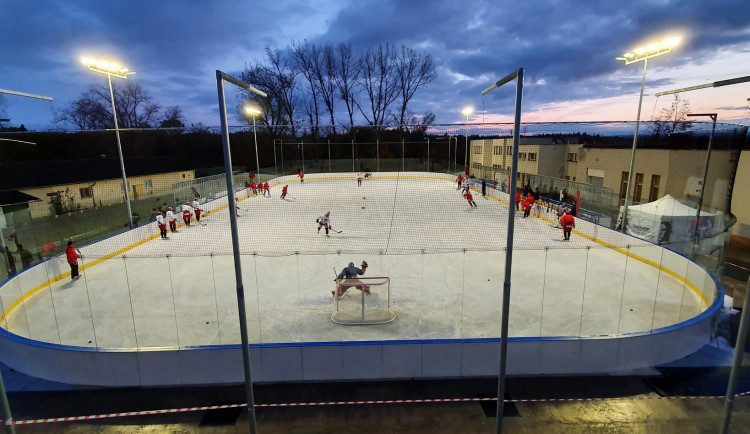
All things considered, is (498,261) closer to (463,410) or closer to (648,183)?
(463,410)

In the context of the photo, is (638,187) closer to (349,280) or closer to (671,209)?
(671,209)

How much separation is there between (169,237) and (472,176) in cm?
1456

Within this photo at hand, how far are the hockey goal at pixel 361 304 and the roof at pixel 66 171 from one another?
16405mm

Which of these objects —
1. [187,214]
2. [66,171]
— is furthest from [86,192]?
[187,214]

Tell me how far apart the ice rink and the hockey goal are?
63 millimetres

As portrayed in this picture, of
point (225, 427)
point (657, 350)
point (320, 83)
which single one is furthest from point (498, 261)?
point (320, 83)

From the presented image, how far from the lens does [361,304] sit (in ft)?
19.4

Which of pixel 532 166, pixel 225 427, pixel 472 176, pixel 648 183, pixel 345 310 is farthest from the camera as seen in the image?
pixel 472 176

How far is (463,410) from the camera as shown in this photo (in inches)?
152

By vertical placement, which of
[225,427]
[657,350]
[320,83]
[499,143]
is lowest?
[225,427]

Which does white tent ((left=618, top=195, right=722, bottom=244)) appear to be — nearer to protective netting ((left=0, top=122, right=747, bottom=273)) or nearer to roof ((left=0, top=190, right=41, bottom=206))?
protective netting ((left=0, top=122, right=747, bottom=273))

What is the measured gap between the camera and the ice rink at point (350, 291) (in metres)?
5.11

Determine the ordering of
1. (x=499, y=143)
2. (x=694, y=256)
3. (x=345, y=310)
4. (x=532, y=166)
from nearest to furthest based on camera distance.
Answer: (x=345, y=310), (x=694, y=256), (x=532, y=166), (x=499, y=143)

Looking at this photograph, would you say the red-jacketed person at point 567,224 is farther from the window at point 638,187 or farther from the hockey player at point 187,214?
the hockey player at point 187,214
